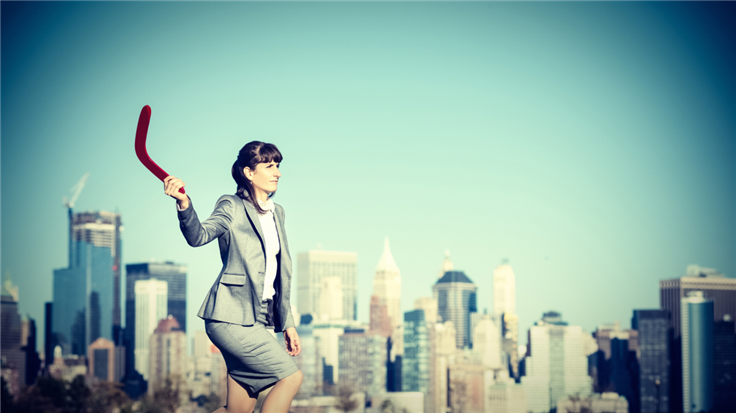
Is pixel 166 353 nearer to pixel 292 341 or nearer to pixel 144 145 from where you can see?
pixel 292 341

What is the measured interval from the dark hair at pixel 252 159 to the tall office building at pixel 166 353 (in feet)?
499

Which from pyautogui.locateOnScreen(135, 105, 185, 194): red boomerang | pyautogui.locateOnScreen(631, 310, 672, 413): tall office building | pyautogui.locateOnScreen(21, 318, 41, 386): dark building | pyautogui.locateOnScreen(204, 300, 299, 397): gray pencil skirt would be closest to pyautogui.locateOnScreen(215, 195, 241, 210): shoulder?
pyautogui.locateOnScreen(135, 105, 185, 194): red boomerang

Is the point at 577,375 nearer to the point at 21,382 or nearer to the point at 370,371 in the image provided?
the point at 370,371

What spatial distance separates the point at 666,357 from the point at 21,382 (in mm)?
103745

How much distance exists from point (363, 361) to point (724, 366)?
58432 millimetres

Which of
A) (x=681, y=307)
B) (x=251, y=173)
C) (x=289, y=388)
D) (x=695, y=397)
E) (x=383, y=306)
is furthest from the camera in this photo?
(x=383, y=306)

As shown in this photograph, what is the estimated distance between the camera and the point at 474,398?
144750 millimetres

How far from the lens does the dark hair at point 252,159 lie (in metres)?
5.05

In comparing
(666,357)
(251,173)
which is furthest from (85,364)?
(251,173)

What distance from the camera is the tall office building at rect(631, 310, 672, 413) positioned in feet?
471

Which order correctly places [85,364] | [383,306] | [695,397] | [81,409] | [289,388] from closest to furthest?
[289,388] < [81,409] < [695,397] < [85,364] < [383,306]

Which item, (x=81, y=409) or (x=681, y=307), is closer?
(x=81, y=409)

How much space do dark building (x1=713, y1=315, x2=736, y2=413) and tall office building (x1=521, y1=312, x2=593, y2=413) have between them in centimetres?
2014

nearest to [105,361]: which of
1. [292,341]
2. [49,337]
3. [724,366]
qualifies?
[49,337]
